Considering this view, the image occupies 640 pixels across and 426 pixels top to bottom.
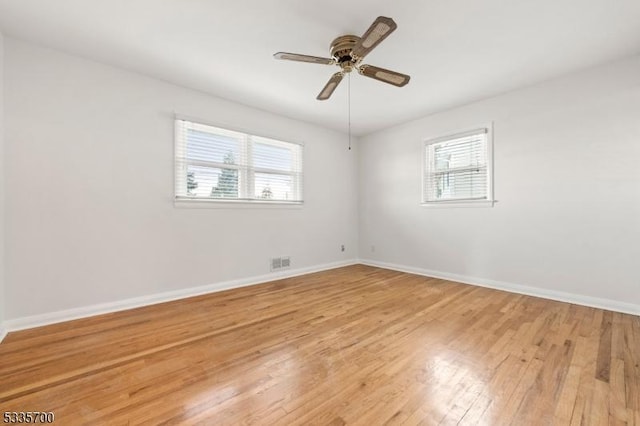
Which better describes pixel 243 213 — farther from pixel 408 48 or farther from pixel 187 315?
pixel 408 48

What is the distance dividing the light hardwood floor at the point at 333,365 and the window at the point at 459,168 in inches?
66.2

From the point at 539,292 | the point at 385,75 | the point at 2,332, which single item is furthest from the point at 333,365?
the point at 539,292

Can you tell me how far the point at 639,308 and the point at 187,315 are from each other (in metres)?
4.60

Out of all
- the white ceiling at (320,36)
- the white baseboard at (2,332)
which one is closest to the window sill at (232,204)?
the white ceiling at (320,36)

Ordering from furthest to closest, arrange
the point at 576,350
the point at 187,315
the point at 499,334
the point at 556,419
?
the point at 187,315 → the point at 499,334 → the point at 576,350 → the point at 556,419

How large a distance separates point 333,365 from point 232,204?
262cm

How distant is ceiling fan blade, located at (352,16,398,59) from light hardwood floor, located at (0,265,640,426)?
7.48 feet

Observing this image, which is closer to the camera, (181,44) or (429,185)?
(181,44)

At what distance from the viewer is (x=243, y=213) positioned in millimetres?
3795

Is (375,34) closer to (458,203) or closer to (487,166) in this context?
(487,166)

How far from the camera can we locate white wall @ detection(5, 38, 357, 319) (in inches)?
93.6

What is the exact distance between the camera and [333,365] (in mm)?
1747

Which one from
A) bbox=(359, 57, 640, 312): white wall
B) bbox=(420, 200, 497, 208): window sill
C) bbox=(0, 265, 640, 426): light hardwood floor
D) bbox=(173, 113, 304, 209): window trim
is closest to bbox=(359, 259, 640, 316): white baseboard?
bbox=(359, 57, 640, 312): white wall

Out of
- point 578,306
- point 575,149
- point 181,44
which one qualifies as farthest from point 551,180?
point 181,44
